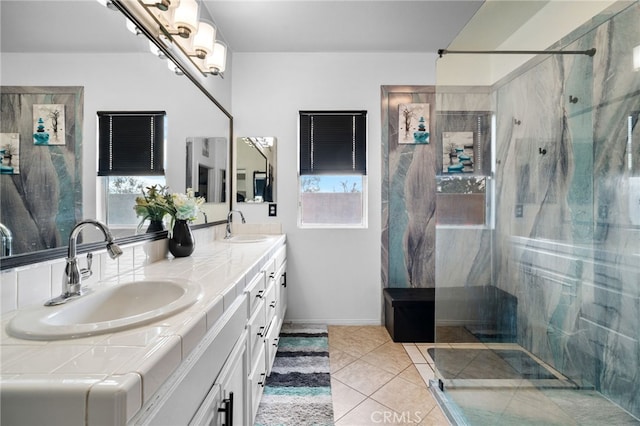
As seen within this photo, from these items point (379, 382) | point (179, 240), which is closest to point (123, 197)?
point (179, 240)

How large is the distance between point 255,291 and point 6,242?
2.82ft

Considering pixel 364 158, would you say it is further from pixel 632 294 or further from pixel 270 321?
pixel 632 294

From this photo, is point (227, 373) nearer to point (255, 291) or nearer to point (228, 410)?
point (228, 410)

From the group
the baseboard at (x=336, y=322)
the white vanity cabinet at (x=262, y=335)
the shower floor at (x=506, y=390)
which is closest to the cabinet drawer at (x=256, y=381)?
the white vanity cabinet at (x=262, y=335)

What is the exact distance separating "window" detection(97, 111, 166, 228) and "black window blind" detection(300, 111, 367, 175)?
1.37 m

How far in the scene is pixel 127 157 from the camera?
135cm

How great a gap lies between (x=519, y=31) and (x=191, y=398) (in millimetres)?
2898

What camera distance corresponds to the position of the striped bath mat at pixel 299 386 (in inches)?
60.0

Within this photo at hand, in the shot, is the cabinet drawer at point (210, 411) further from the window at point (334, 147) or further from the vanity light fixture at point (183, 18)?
the window at point (334, 147)

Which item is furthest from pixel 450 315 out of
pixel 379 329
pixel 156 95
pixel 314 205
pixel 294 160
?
pixel 156 95

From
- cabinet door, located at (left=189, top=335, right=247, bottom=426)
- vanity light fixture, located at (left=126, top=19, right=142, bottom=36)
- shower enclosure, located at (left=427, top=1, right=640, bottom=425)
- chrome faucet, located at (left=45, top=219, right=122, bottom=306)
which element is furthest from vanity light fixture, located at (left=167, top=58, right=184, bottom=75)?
shower enclosure, located at (left=427, top=1, right=640, bottom=425)

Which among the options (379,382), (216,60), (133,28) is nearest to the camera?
(133,28)

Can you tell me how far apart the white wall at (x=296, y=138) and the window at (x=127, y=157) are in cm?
123

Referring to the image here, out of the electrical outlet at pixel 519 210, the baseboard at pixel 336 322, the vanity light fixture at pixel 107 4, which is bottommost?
the baseboard at pixel 336 322
